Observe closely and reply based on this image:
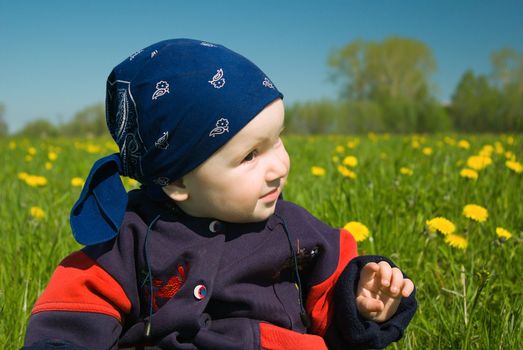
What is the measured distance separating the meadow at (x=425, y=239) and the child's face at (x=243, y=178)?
0.62 m

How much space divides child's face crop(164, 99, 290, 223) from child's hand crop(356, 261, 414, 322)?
0.96ft

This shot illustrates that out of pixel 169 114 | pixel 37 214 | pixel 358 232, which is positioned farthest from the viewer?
pixel 37 214

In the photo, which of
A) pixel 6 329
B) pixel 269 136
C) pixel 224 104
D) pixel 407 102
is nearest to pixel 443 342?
pixel 269 136

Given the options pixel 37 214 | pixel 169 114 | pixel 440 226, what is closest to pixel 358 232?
pixel 440 226

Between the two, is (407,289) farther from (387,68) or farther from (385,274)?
(387,68)

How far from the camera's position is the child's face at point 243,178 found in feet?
4.19

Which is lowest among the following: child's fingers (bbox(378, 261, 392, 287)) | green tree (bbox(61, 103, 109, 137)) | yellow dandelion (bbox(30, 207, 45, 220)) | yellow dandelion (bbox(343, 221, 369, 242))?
green tree (bbox(61, 103, 109, 137))

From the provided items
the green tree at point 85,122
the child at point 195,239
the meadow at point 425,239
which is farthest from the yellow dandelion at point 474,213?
the green tree at point 85,122

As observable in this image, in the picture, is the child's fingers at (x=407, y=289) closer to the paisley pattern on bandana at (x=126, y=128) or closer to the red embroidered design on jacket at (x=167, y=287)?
the red embroidered design on jacket at (x=167, y=287)

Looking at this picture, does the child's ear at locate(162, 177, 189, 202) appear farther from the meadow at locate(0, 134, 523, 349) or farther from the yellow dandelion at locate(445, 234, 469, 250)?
the yellow dandelion at locate(445, 234, 469, 250)

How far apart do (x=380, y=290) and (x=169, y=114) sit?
67 centimetres

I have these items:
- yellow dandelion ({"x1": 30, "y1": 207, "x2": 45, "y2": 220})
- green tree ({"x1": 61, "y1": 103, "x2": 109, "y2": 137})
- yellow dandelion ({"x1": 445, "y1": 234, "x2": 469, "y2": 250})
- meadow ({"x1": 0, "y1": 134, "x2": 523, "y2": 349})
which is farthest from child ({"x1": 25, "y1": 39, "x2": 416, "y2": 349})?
green tree ({"x1": 61, "y1": 103, "x2": 109, "y2": 137})

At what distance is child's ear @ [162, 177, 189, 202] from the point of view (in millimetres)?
1341

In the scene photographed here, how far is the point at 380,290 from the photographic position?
1378mm
